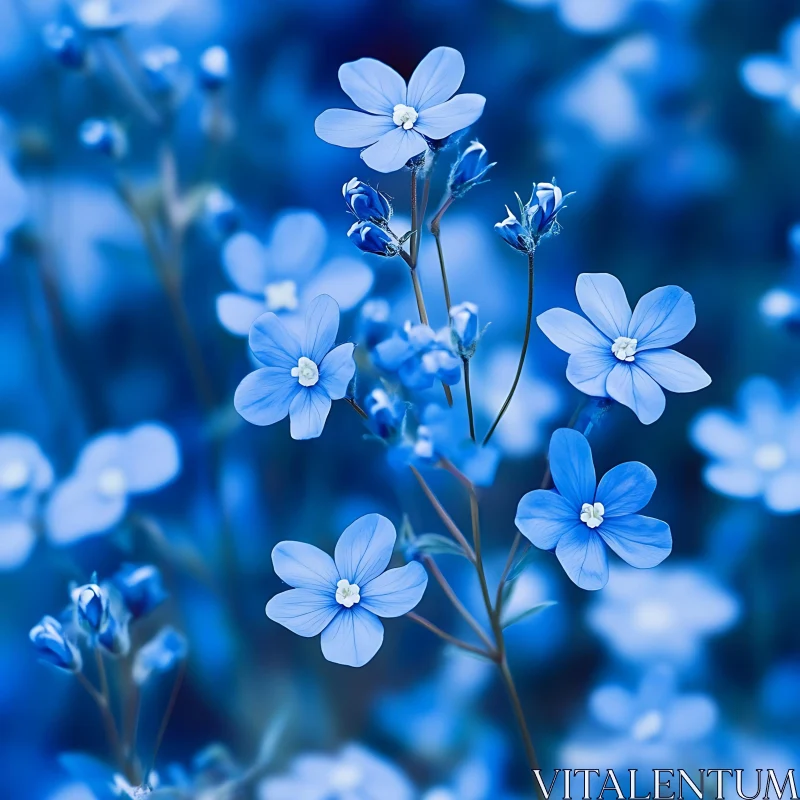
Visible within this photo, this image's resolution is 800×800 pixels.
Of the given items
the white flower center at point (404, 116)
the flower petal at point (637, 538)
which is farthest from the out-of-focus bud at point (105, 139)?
the flower petal at point (637, 538)

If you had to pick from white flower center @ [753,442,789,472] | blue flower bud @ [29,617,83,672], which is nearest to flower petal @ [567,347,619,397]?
blue flower bud @ [29,617,83,672]

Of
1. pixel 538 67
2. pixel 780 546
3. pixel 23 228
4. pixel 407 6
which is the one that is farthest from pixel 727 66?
pixel 23 228

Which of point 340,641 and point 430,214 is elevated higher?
point 430,214

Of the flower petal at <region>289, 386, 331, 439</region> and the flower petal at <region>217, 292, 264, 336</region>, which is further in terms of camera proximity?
the flower petal at <region>217, 292, 264, 336</region>

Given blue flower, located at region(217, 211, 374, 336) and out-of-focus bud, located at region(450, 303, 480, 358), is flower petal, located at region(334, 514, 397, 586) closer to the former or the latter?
out-of-focus bud, located at region(450, 303, 480, 358)

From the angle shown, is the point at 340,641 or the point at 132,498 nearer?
the point at 340,641

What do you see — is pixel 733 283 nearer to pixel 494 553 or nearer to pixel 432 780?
pixel 494 553

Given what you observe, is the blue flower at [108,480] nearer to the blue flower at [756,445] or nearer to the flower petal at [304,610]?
the flower petal at [304,610]

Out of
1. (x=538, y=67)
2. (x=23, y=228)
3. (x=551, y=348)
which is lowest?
(x=551, y=348)
